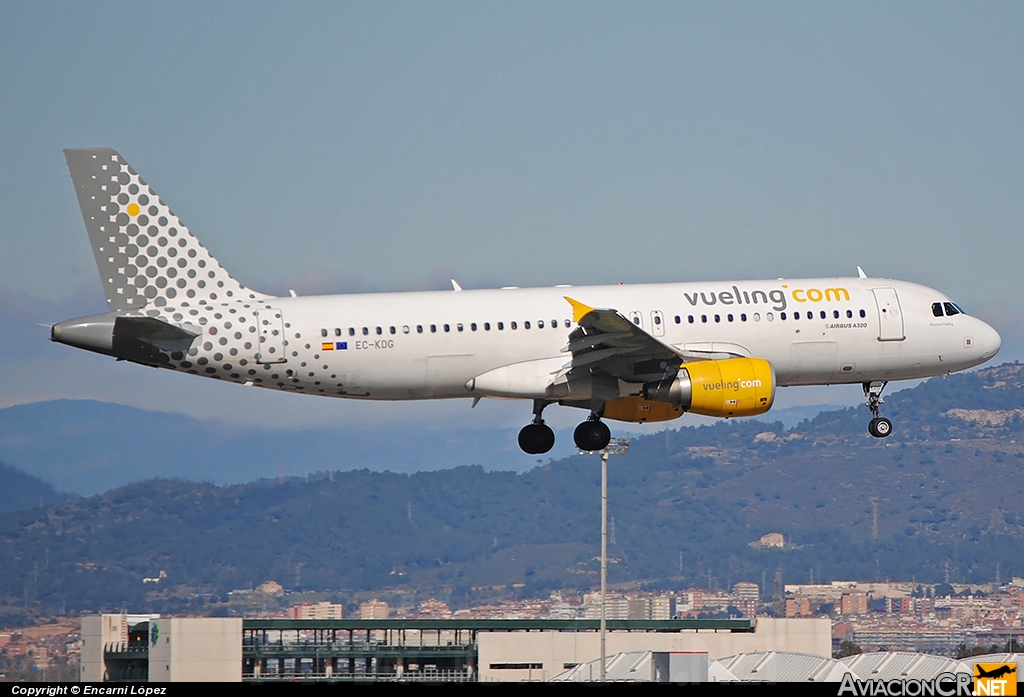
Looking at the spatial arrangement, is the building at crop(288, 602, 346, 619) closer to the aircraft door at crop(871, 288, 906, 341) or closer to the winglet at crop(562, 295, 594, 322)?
the aircraft door at crop(871, 288, 906, 341)

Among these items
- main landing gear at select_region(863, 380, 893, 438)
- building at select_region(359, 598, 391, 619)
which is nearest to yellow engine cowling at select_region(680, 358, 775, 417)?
main landing gear at select_region(863, 380, 893, 438)

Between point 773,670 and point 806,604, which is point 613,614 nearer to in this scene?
point 806,604

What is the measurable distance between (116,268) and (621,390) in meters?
15.7

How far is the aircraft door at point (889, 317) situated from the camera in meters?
50.0

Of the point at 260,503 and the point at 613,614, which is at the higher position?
the point at 260,503

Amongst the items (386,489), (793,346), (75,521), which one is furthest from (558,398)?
(386,489)

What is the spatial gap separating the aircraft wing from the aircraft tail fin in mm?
9841

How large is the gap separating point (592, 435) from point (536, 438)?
2005 millimetres

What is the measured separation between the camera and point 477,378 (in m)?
47.3

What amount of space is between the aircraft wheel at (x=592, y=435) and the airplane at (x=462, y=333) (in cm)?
4

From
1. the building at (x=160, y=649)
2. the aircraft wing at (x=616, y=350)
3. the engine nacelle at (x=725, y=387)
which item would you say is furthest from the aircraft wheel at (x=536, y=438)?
the building at (x=160, y=649)

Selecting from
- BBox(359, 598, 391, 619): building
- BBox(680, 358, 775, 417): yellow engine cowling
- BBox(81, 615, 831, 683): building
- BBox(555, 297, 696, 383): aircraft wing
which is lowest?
BBox(81, 615, 831, 683): building

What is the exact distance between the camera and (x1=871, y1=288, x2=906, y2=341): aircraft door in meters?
50.0

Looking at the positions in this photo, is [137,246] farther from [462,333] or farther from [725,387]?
[725,387]
